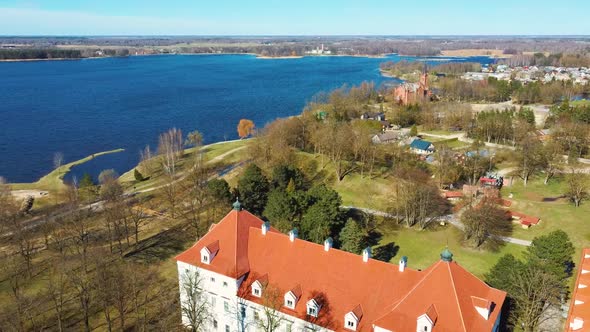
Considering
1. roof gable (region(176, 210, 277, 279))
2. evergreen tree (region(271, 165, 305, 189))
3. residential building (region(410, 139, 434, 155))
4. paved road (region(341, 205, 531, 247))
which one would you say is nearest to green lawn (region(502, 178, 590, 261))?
paved road (region(341, 205, 531, 247))

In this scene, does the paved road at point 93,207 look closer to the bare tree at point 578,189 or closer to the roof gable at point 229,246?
the roof gable at point 229,246

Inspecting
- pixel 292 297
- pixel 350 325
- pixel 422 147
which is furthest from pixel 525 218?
pixel 292 297

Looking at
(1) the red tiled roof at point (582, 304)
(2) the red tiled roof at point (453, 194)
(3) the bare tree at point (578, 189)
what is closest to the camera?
(1) the red tiled roof at point (582, 304)

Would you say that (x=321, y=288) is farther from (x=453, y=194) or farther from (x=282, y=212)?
(x=453, y=194)

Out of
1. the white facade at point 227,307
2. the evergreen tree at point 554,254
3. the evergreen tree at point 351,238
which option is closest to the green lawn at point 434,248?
the evergreen tree at point 351,238

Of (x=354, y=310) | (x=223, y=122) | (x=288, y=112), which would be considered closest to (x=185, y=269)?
(x=354, y=310)

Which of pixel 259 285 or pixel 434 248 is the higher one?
pixel 259 285
